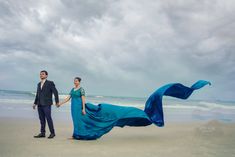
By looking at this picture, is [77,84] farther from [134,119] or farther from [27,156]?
[27,156]

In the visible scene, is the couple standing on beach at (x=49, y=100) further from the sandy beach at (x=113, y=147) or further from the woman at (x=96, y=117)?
the sandy beach at (x=113, y=147)

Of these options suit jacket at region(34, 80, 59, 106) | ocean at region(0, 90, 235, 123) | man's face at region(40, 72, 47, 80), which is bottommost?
ocean at region(0, 90, 235, 123)

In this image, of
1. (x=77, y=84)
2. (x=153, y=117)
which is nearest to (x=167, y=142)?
(x=153, y=117)

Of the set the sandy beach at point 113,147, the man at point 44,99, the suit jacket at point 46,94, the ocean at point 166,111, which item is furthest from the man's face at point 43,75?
the ocean at point 166,111

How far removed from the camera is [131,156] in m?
5.64

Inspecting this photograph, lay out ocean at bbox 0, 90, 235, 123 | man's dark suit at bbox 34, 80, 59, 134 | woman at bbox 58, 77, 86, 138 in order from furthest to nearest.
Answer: ocean at bbox 0, 90, 235, 123 < man's dark suit at bbox 34, 80, 59, 134 < woman at bbox 58, 77, 86, 138

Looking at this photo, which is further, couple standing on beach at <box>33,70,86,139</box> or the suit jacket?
the suit jacket

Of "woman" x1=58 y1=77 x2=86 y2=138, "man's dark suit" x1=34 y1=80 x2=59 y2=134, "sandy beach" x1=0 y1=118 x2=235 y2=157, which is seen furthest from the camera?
"man's dark suit" x1=34 y1=80 x2=59 y2=134

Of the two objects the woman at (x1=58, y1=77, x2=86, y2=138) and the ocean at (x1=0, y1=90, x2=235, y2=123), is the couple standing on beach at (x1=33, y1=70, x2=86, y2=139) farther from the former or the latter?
the ocean at (x1=0, y1=90, x2=235, y2=123)

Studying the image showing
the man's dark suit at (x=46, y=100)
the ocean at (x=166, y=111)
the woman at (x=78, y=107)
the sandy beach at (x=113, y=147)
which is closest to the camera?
the sandy beach at (x=113, y=147)

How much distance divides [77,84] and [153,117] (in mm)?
2358

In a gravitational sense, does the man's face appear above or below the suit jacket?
above

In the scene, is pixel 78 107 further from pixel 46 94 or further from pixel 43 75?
pixel 43 75

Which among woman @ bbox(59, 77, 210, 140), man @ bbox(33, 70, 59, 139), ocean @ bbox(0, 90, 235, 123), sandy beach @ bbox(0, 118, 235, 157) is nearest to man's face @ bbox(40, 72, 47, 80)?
man @ bbox(33, 70, 59, 139)
